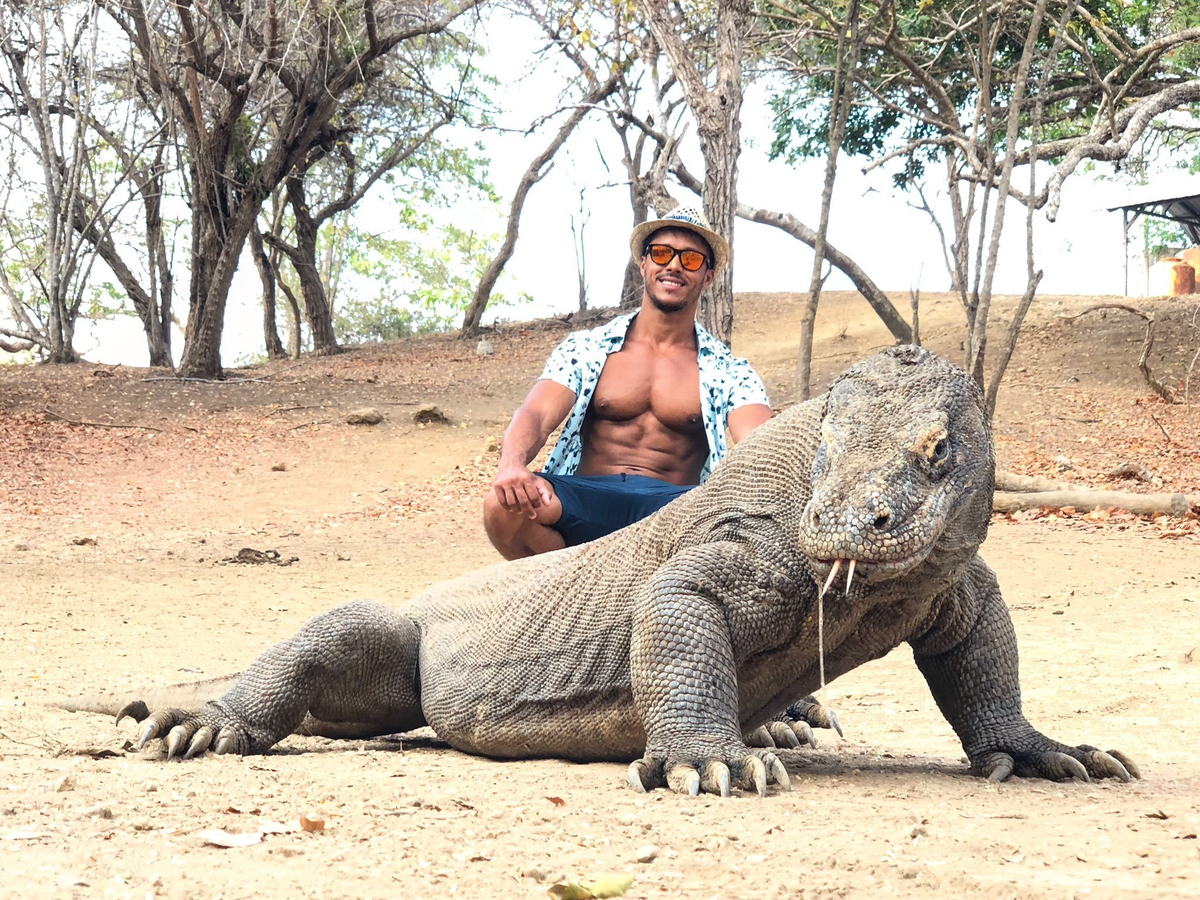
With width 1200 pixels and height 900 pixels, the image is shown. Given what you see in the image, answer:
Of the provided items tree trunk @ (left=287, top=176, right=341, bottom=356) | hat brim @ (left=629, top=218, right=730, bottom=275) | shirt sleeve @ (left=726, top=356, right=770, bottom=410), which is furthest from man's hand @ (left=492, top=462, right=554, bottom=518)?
tree trunk @ (left=287, top=176, right=341, bottom=356)

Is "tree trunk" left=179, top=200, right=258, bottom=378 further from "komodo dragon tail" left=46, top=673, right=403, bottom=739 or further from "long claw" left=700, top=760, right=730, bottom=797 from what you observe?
"long claw" left=700, top=760, right=730, bottom=797

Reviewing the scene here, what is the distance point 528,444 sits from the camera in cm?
470

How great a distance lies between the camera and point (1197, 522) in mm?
8727

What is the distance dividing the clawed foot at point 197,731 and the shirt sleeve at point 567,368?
1.72 metres

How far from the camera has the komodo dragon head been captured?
253 cm

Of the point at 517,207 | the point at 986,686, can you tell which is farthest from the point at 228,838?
the point at 517,207

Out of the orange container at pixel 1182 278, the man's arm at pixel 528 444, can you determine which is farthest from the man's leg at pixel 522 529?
the orange container at pixel 1182 278

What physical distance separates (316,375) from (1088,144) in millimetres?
11001

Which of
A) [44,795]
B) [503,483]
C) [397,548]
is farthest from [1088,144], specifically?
[44,795]

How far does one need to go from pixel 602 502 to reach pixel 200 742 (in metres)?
1.55

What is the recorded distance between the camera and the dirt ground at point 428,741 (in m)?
2.14

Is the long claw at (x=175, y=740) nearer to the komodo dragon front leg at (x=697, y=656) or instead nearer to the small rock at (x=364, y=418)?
the komodo dragon front leg at (x=697, y=656)

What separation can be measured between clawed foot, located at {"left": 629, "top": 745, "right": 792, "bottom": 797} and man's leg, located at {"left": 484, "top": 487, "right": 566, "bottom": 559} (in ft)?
5.26

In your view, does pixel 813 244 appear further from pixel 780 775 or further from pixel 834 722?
pixel 780 775
